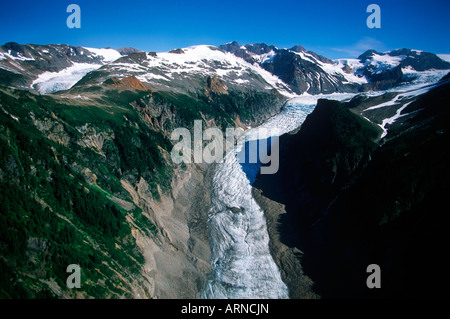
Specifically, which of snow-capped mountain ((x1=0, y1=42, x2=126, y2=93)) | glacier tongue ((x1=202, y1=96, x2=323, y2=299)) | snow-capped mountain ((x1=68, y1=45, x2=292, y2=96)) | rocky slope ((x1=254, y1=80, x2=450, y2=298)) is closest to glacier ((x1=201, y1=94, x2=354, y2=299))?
glacier tongue ((x1=202, y1=96, x2=323, y2=299))

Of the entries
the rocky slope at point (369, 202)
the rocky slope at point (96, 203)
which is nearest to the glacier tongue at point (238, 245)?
the rocky slope at point (96, 203)

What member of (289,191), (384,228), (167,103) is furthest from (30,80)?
(384,228)

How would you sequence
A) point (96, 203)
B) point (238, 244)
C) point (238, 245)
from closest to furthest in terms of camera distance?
point (96, 203)
point (238, 245)
point (238, 244)

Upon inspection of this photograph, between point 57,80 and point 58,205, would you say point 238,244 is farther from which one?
point 57,80

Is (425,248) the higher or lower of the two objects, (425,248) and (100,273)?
the higher

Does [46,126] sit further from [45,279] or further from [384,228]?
[384,228]

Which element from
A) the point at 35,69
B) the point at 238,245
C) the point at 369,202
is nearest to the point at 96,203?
the point at 238,245

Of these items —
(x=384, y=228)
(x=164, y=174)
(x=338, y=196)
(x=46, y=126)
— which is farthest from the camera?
(x=164, y=174)

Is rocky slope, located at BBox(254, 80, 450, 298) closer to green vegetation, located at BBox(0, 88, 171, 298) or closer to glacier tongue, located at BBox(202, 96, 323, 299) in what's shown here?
glacier tongue, located at BBox(202, 96, 323, 299)
